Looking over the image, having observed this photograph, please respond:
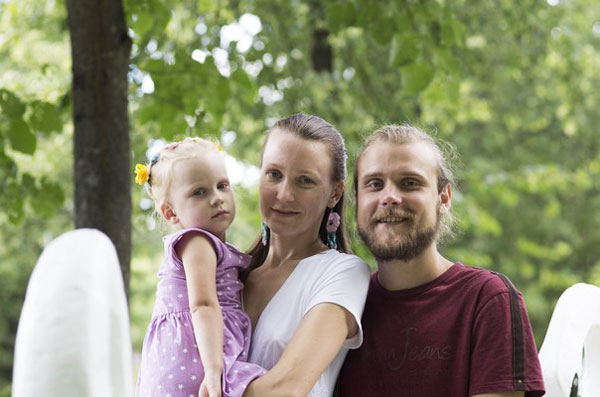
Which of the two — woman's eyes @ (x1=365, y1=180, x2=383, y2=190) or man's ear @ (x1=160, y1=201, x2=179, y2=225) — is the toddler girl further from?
woman's eyes @ (x1=365, y1=180, x2=383, y2=190)

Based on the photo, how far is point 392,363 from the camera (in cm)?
236

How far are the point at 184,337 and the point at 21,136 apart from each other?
211 centimetres

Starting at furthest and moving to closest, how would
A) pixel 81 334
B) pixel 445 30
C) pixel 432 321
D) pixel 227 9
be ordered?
pixel 227 9 → pixel 445 30 → pixel 432 321 → pixel 81 334

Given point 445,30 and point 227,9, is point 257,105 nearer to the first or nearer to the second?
point 227,9

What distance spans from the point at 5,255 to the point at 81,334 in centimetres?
1303

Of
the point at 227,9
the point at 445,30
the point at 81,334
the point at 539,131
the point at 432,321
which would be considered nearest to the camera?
the point at 81,334

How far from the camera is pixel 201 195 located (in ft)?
7.97

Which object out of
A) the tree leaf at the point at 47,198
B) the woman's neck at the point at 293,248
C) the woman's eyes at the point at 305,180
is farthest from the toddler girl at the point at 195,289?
the tree leaf at the point at 47,198

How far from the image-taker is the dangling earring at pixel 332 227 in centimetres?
259

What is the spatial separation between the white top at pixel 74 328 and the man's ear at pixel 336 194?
1139mm

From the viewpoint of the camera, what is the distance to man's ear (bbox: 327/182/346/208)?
254 centimetres

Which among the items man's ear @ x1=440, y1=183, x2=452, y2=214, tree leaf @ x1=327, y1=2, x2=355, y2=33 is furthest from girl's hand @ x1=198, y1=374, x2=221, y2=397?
tree leaf @ x1=327, y1=2, x2=355, y2=33

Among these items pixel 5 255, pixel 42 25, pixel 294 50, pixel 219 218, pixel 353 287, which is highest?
pixel 42 25

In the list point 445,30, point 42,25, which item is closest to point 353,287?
point 445,30
